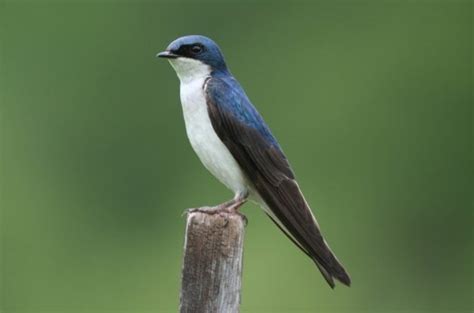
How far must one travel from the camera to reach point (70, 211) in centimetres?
1938

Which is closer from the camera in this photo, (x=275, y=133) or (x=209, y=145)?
(x=209, y=145)

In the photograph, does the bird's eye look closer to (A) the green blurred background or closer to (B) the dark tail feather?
(B) the dark tail feather

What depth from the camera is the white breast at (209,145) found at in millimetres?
6906

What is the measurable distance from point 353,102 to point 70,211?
478cm

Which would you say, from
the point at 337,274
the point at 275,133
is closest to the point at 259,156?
the point at 337,274

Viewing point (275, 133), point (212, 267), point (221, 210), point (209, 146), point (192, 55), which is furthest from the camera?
point (275, 133)

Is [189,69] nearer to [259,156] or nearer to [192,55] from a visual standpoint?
[192,55]

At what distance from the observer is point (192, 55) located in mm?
7152

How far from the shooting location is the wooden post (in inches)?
221

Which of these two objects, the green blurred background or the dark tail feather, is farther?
the green blurred background

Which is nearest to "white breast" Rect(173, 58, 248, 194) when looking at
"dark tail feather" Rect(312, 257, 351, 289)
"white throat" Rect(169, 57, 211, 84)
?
"white throat" Rect(169, 57, 211, 84)

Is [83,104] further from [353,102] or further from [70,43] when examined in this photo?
[353,102]

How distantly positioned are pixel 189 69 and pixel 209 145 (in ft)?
1.63

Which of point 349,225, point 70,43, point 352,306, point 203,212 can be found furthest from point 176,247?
point 203,212
